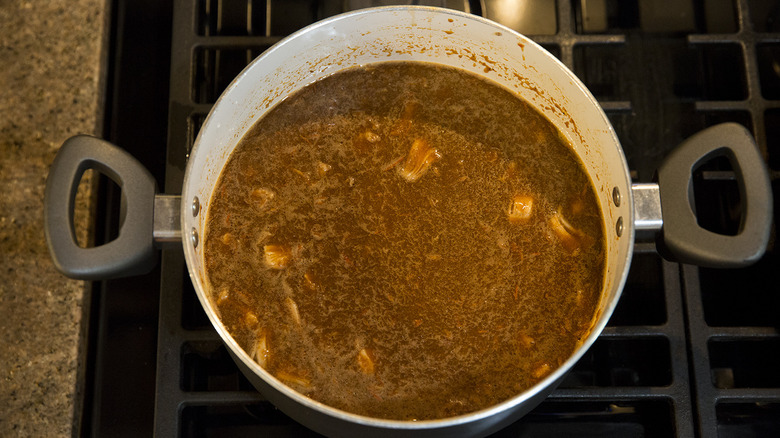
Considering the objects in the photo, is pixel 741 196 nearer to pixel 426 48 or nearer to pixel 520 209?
pixel 520 209

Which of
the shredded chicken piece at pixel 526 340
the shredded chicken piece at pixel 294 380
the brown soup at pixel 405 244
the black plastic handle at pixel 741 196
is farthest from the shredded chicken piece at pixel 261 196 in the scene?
the black plastic handle at pixel 741 196

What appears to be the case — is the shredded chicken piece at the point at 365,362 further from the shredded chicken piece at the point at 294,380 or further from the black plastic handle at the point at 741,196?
the black plastic handle at the point at 741,196

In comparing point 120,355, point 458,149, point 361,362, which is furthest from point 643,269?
point 120,355

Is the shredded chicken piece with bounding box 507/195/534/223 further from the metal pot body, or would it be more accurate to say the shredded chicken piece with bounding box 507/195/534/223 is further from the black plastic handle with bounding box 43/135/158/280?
the black plastic handle with bounding box 43/135/158/280

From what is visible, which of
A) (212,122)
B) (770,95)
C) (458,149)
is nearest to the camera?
(212,122)

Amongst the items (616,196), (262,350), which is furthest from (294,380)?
(616,196)

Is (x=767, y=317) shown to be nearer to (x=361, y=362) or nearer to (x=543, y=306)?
(x=543, y=306)

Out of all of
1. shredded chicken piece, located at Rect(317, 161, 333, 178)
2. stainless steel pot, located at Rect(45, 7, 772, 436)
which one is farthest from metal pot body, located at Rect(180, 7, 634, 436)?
shredded chicken piece, located at Rect(317, 161, 333, 178)
